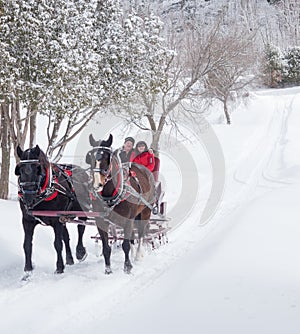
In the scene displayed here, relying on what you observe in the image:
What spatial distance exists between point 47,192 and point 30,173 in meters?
0.47

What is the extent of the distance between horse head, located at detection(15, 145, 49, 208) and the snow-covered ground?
113 centimetres

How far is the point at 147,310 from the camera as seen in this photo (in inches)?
184

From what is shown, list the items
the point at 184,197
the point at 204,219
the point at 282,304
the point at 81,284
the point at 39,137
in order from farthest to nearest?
the point at 39,137
the point at 184,197
the point at 204,219
the point at 81,284
the point at 282,304

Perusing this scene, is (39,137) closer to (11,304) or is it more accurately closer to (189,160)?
(189,160)

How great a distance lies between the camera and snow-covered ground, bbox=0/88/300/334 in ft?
13.8

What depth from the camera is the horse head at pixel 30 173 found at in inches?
212

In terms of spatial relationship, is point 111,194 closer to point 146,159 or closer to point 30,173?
point 30,173

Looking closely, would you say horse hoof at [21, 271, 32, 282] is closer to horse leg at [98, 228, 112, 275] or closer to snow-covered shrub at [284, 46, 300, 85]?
horse leg at [98, 228, 112, 275]

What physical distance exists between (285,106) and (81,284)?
123 ft

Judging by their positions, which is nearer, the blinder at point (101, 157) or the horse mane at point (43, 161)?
the horse mane at point (43, 161)

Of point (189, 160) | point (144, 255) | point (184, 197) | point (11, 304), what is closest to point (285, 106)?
point (189, 160)

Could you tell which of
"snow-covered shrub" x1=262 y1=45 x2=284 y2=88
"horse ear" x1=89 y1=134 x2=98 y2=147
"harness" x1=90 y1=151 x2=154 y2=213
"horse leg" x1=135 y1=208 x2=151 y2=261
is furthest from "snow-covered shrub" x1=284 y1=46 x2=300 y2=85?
"horse ear" x1=89 y1=134 x2=98 y2=147

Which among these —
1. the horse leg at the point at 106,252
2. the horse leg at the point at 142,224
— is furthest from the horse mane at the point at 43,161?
the horse leg at the point at 142,224

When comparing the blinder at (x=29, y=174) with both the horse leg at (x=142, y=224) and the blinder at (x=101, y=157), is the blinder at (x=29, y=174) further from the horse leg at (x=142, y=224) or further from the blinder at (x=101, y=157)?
the horse leg at (x=142, y=224)
